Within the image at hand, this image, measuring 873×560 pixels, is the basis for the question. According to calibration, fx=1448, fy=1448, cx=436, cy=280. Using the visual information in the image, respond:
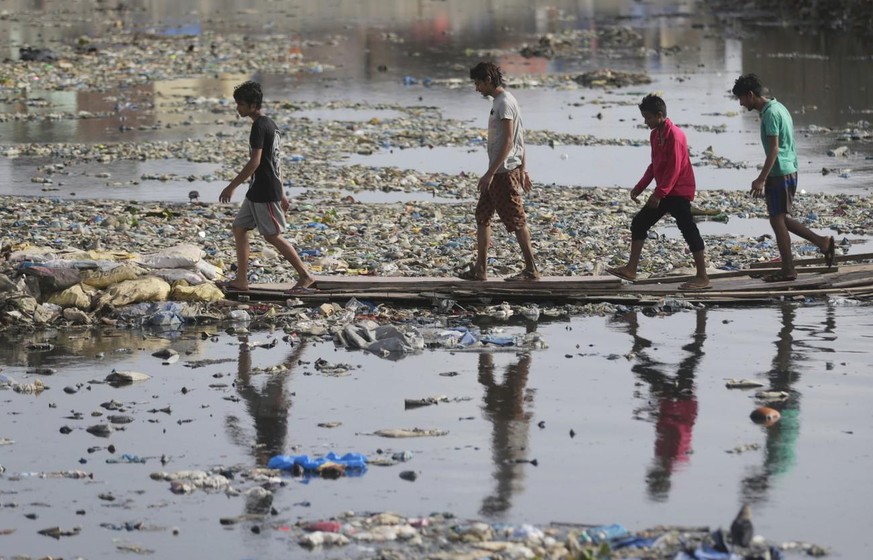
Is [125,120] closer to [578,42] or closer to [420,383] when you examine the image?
[420,383]

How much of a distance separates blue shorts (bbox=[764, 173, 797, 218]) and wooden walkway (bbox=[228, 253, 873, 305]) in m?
0.55

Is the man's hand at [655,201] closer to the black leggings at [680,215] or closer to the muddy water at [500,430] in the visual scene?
the black leggings at [680,215]

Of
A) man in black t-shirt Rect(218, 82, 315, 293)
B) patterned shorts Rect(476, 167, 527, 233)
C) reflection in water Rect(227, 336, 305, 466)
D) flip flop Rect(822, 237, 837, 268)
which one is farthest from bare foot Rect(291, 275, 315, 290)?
flip flop Rect(822, 237, 837, 268)

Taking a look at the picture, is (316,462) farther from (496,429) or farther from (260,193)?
(260,193)

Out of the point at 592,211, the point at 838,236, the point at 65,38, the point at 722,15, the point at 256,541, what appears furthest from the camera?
the point at 722,15

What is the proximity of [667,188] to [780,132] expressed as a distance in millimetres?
924

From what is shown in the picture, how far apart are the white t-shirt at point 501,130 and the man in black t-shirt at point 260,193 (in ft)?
5.01

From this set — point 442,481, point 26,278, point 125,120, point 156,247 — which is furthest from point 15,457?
point 125,120

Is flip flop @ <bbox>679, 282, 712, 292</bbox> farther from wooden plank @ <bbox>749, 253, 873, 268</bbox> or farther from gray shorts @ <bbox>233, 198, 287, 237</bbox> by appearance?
gray shorts @ <bbox>233, 198, 287, 237</bbox>

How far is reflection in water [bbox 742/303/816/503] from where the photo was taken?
672cm

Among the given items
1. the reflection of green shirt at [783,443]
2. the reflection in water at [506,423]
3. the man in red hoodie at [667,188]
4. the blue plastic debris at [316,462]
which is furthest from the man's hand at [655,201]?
the blue plastic debris at [316,462]

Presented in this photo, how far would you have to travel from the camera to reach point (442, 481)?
6.80 metres

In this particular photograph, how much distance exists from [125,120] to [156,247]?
36.2 ft

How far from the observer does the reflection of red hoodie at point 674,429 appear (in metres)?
7.16
